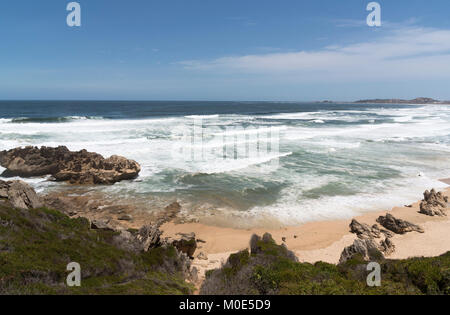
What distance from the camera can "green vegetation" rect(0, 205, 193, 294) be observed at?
5.15 metres

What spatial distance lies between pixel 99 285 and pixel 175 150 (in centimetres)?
2206

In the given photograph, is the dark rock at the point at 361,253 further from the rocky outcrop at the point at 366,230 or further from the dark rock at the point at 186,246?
the dark rock at the point at 186,246

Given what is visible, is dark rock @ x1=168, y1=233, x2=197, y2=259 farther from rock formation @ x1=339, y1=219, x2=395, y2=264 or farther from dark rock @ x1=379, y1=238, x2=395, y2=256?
dark rock @ x1=379, y1=238, x2=395, y2=256

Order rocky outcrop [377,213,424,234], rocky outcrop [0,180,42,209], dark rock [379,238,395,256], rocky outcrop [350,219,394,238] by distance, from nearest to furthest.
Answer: rocky outcrop [0,180,42,209] < dark rock [379,238,395,256] < rocky outcrop [350,219,394,238] < rocky outcrop [377,213,424,234]

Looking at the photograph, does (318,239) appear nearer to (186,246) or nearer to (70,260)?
(186,246)

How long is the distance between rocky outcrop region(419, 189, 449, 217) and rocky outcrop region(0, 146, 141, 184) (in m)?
17.2

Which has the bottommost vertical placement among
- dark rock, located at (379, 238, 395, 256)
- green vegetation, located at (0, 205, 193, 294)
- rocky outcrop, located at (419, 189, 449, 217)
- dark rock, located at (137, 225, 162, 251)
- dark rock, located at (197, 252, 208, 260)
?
dark rock, located at (197, 252, 208, 260)

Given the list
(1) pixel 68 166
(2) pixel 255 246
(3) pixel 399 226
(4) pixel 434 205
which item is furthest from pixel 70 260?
(4) pixel 434 205

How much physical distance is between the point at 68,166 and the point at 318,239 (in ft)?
54.4

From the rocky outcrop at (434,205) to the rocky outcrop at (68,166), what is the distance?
17.2 meters

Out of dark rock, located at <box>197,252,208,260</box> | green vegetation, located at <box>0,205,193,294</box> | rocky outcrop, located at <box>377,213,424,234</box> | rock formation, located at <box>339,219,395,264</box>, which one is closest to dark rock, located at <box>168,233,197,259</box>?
dark rock, located at <box>197,252,208,260</box>

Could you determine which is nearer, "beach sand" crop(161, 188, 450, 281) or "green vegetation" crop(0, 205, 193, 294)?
"green vegetation" crop(0, 205, 193, 294)

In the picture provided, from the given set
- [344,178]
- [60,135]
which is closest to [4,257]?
[344,178]
